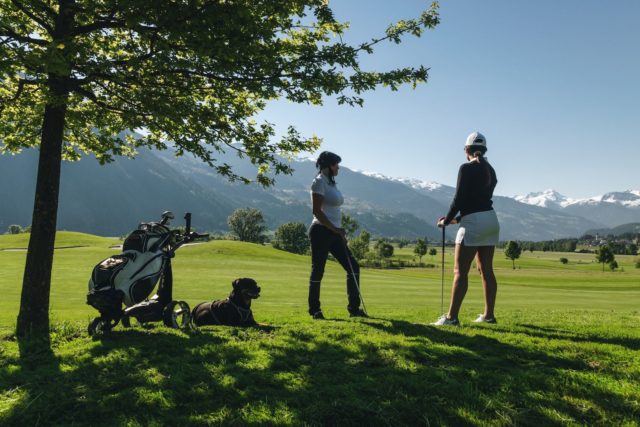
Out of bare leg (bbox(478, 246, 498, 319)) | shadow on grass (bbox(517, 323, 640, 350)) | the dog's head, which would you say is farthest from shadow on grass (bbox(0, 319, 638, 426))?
bare leg (bbox(478, 246, 498, 319))

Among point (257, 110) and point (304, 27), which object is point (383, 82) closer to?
point (304, 27)

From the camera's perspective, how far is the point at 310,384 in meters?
4.48

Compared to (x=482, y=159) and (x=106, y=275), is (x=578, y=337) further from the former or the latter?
(x=106, y=275)

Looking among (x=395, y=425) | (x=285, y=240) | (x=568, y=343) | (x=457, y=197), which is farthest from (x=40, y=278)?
(x=285, y=240)

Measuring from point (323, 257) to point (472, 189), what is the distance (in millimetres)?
2883

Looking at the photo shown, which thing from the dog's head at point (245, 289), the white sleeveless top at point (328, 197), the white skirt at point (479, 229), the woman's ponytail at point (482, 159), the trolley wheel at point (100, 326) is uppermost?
the woman's ponytail at point (482, 159)

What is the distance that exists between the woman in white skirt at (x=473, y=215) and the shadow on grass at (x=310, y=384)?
1.31 meters

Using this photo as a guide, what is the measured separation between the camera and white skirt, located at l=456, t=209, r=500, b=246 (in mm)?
7375

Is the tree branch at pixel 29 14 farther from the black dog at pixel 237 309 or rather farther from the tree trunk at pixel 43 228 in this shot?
the black dog at pixel 237 309

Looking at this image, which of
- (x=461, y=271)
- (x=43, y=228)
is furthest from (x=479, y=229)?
(x=43, y=228)

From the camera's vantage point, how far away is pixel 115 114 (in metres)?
9.33

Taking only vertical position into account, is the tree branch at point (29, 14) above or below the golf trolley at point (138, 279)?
above

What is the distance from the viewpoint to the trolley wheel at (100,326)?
6.71 m

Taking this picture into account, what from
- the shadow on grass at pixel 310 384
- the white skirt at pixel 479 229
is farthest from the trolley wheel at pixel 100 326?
the white skirt at pixel 479 229
